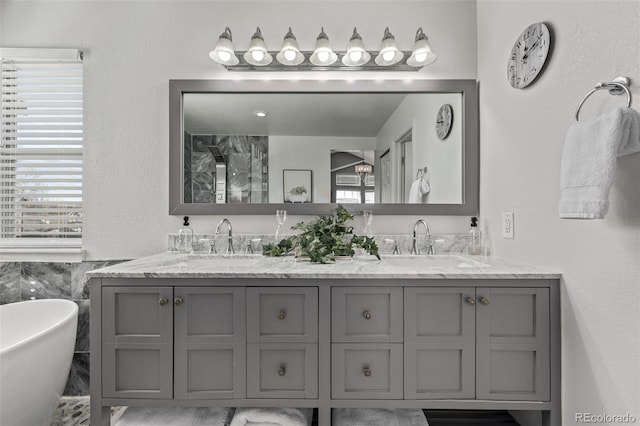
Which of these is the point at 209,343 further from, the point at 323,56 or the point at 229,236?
the point at 323,56

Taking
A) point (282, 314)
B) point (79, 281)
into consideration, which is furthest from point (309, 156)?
point (79, 281)

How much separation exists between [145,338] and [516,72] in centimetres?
196

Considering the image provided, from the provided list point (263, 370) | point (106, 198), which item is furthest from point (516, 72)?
point (106, 198)

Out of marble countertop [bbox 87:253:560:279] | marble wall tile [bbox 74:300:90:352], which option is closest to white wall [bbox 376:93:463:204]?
marble countertop [bbox 87:253:560:279]

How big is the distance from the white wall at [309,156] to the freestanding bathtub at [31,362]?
3.89 feet

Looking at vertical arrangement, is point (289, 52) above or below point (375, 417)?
above

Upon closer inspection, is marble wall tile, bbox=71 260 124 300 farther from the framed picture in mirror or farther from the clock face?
the clock face

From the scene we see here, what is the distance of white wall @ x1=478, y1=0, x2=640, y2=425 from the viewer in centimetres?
88

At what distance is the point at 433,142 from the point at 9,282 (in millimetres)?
2581

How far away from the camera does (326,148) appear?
69.4 inches

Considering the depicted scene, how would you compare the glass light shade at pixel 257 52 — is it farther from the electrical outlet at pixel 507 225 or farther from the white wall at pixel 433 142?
the electrical outlet at pixel 507 225

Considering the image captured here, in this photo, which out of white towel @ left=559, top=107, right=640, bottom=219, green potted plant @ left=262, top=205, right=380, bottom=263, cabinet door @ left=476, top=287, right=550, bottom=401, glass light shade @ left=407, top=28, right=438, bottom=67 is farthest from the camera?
glass light shade @ left=407, top=28, right=438, bottom=67

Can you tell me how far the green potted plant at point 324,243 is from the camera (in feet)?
4.76

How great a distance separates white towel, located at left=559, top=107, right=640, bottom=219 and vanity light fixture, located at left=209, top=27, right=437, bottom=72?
3.24ft
